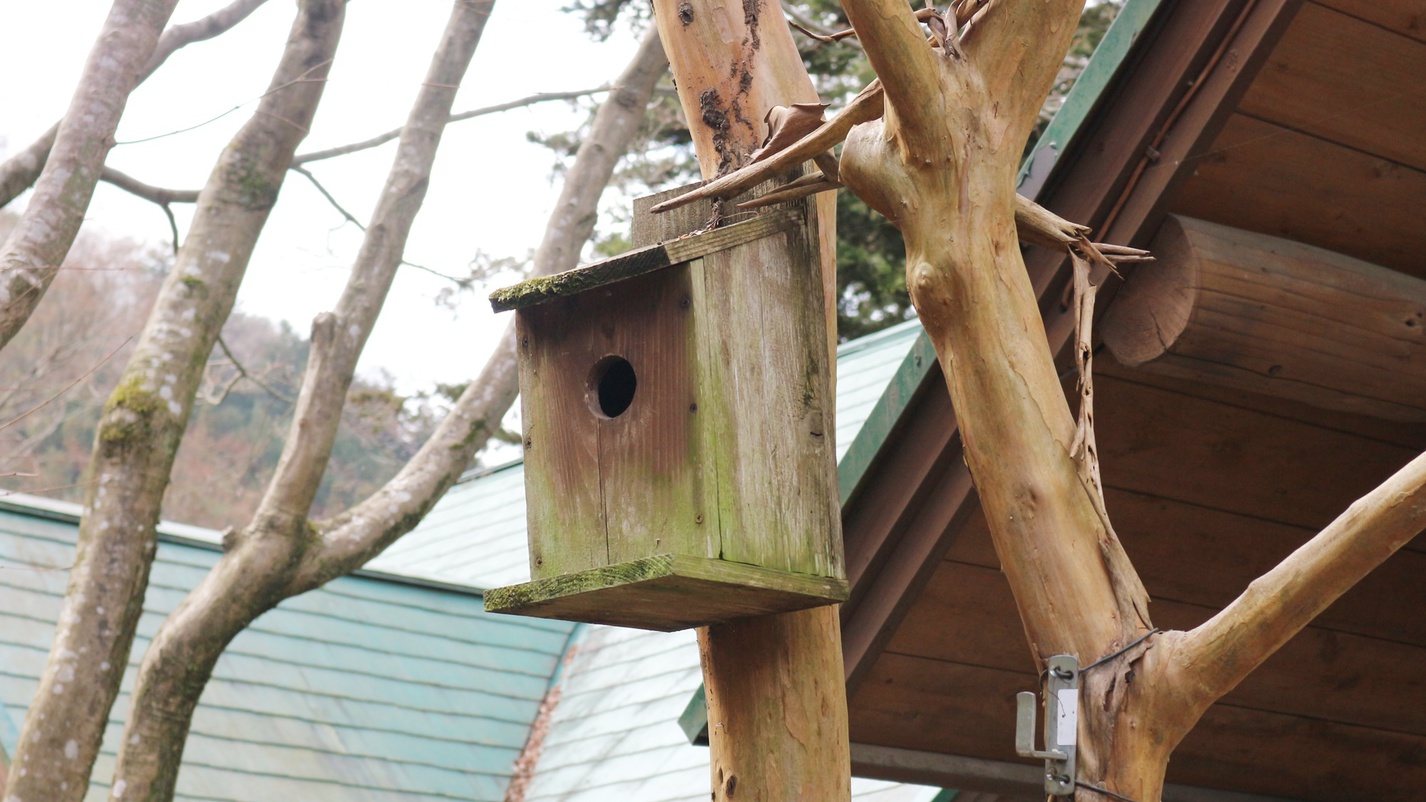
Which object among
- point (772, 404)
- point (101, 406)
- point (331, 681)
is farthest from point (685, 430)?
point (101, 406)

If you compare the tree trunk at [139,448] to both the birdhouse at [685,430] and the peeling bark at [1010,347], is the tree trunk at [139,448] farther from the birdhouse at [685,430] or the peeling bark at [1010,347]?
the peeling bark at [1010,347]

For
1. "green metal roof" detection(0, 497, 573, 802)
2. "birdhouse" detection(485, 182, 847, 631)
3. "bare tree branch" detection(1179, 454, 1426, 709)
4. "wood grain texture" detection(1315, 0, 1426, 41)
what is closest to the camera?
"bare tree branch" detection(1179, 454, 1426, 709)

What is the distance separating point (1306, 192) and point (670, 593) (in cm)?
174

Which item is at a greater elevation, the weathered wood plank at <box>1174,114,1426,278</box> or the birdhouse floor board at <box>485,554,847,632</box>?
the weathered wood plank at <box>1174,114,1426,278</box>

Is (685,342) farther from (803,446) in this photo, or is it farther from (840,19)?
(840,19)

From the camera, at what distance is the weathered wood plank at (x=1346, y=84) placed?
288cm

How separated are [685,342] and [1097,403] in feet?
4.12

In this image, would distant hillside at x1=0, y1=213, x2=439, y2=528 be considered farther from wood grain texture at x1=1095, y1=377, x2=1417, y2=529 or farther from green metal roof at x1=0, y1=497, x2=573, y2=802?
wood grain texture at x1=1095, y1=377, x2=1417, y2=529

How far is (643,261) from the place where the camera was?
2461mm

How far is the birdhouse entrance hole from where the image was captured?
8.59ft

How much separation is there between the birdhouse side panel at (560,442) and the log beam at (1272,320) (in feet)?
3.94

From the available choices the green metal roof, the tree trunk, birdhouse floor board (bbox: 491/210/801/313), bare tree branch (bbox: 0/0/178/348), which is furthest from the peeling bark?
the green metal roof

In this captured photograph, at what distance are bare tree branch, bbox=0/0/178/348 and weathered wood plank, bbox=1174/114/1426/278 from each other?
3172mm

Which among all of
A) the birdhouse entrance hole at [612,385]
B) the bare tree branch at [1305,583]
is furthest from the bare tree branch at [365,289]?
the bare tree branch at [1305,583]
